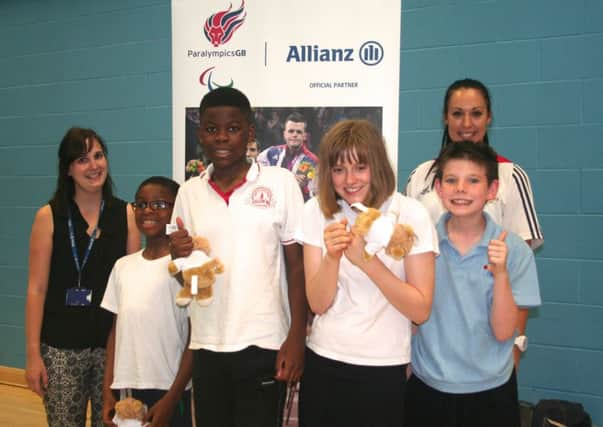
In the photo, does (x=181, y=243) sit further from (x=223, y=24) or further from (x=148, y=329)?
(x=223, y=24)

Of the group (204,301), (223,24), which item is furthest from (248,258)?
(223,24)

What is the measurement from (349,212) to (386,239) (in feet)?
0.87

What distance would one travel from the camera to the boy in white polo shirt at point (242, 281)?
70.0 inches

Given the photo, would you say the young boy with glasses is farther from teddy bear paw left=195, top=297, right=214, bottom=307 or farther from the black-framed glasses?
teddy bear paw left=195, top=297, right=214, bottom=307

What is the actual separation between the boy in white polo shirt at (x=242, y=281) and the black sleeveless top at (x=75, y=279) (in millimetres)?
583

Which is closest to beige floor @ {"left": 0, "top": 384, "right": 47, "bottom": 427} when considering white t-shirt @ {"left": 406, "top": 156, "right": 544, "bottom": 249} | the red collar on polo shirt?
the red collar on polo shirt

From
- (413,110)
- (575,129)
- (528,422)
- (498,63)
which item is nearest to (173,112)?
(413,110)

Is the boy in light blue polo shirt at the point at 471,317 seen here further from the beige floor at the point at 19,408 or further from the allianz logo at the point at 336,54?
the beige floor at the point at 19,408

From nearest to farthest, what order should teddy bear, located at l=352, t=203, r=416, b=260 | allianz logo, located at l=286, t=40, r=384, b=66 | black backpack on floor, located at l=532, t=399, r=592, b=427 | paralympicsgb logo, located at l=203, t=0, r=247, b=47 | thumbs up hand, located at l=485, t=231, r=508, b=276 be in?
teddy bear, located at l=352, t=203, r=416, b=260, thumbs up hand, located at l=485, t=231, r=508, b=276, black backpack on floor, located at l=532, t=399, r=592, b=427, allianz logo, located at l=286, t=40, r=384, b=66, paralympicsgb logo, located at l=203, t=0, r=247, b=47

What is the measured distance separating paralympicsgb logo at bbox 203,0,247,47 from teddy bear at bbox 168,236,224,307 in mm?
2100

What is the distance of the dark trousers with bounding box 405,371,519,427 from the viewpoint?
5.48ft

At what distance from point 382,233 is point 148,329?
3.55 feet

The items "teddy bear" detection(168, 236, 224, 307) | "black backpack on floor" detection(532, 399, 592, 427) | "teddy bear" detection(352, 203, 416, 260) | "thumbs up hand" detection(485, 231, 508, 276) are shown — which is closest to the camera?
"teddy bear" detection(352, 203, 416, 260)

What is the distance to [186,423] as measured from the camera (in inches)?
83.2
